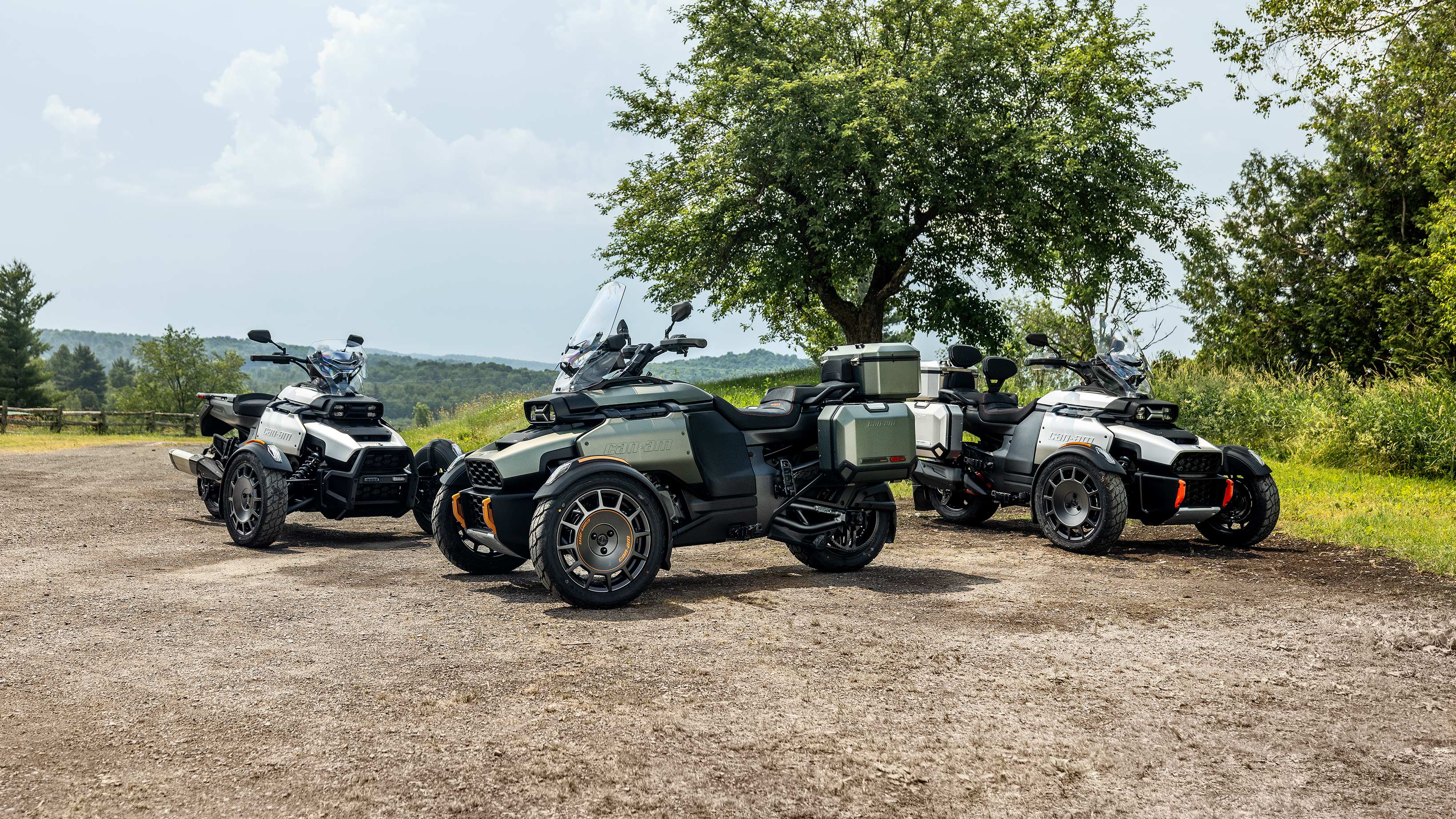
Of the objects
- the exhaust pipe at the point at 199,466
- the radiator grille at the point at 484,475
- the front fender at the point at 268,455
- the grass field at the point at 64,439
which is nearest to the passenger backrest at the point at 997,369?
the radiator grille at the point at 484,475

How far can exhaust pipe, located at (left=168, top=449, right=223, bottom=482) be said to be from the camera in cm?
1116

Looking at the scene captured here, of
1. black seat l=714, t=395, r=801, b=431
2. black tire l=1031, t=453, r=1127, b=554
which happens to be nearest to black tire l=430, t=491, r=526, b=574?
black seat l=714, t=395, r=801, b=431

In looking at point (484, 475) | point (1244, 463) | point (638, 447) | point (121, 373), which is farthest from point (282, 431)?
point (121, 373)

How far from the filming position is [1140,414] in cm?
983

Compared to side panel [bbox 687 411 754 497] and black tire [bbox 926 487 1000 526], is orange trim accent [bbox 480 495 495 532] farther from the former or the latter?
black tire [bbox 926 487 1000 526]

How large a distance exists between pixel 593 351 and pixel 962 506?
5719 millimetres

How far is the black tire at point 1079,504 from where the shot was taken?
30.0ft

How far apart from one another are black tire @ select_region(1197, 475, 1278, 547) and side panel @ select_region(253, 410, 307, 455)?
26.1ft

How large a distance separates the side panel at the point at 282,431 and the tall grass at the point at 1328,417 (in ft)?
50.6

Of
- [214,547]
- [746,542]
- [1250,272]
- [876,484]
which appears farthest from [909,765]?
[1250,272]

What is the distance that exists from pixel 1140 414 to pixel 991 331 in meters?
19.3

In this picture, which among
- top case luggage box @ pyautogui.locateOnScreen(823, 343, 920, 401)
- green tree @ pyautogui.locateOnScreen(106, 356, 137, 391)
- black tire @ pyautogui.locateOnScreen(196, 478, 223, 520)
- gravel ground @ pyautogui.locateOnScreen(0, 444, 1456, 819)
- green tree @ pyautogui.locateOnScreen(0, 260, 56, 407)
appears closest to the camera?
gravel ground @ pyautogui.locateOnScreen(0, 444, 1456, 819)

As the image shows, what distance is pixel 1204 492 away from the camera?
31.0 feet

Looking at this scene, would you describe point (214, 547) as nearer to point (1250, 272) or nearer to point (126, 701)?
point (126, 701)
